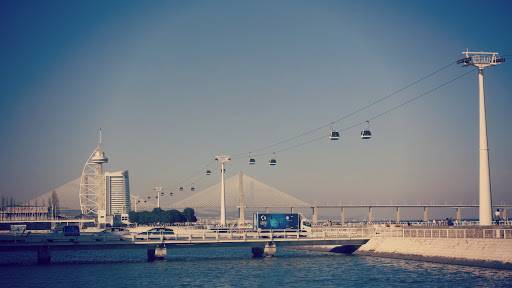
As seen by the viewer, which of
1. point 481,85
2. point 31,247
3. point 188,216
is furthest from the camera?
point 188,216

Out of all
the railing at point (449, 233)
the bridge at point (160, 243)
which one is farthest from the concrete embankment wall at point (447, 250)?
the bridge at point (160, 243)

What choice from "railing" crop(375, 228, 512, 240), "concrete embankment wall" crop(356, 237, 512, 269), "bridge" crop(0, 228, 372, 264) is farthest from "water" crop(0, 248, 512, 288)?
"railing" crop(375, 228, 512, 240)

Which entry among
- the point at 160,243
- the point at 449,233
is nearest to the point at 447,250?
the point at 449,233

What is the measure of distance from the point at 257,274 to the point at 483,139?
23.9 m

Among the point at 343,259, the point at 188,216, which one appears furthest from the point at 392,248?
the point at 188,216

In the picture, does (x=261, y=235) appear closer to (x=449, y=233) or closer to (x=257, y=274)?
(x=257, y=274)

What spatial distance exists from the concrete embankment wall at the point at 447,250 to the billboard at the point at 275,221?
17.2 m

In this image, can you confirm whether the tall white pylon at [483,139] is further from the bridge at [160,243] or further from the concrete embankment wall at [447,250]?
the bridge at [160,243]

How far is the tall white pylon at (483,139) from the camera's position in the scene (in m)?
71.1

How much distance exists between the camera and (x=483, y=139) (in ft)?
235

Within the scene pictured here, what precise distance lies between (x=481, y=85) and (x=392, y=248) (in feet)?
71.7

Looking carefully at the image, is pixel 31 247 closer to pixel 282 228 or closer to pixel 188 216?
pixel 282 228

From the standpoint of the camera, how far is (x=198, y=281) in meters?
64.1

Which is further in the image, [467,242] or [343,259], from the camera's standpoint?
[343,259]
